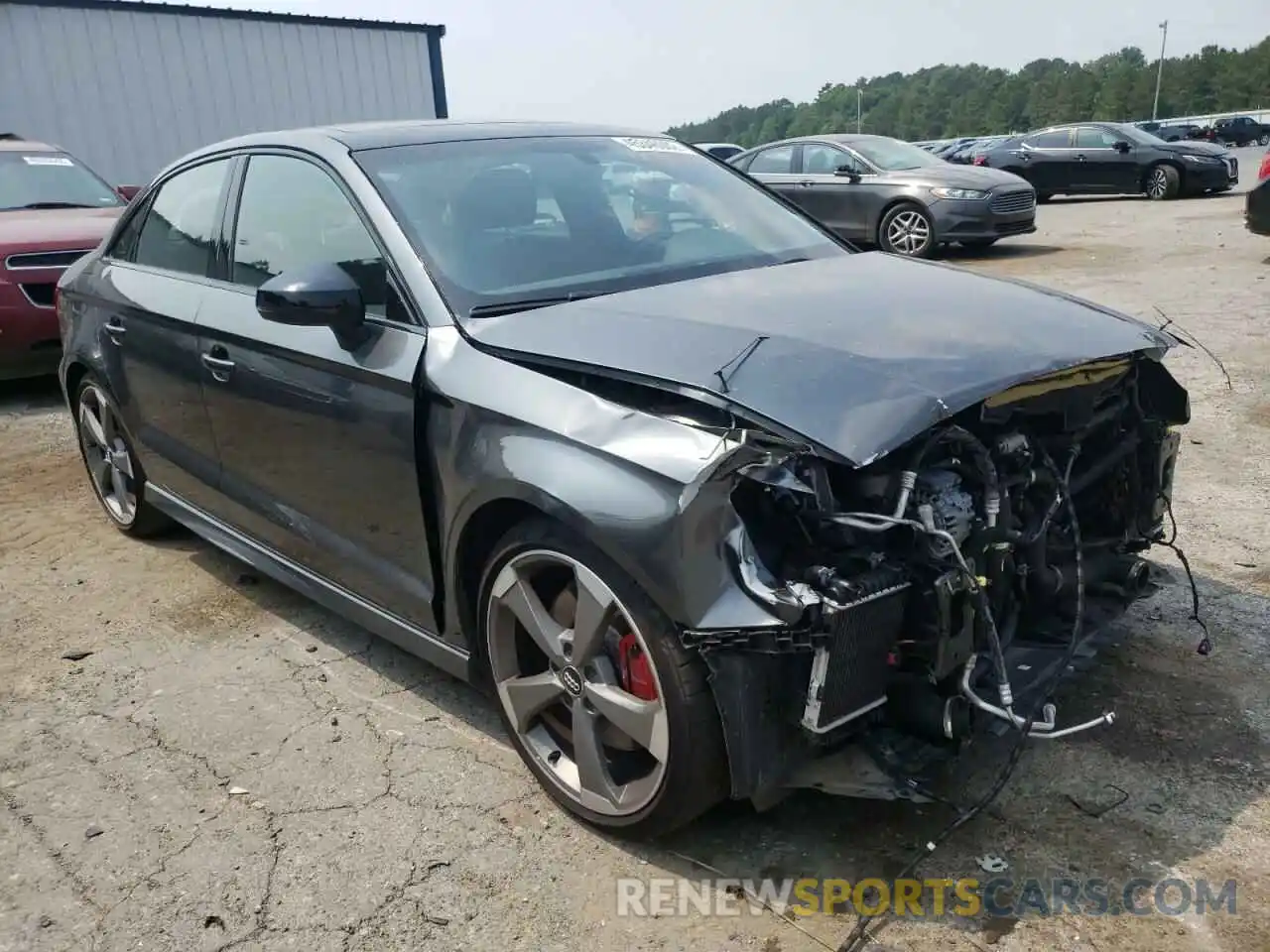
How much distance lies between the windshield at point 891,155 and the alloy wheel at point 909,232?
24.5 inches

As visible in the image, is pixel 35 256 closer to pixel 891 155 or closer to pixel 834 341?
pixel 834 341

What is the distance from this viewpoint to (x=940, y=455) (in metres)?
2.45

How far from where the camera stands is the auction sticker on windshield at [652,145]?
384cm

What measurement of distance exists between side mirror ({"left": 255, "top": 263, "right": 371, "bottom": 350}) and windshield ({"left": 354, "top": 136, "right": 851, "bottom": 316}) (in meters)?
0.23

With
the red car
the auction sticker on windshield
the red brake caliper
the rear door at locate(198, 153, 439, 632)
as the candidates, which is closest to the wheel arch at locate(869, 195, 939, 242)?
the red car

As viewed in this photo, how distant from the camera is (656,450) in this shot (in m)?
2.27

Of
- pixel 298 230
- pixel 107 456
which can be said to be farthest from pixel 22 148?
pixel 298 230

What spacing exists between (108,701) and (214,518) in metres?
0.82

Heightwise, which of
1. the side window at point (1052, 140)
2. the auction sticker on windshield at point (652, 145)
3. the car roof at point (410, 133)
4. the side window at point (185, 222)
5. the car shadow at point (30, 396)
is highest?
the car roof at point (410, 133)

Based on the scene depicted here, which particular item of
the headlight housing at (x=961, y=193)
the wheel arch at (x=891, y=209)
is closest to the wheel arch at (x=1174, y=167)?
the headlight housing at (x=961, y=193)

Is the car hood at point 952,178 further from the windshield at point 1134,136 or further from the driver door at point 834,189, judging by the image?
the windshield at point 1134,136

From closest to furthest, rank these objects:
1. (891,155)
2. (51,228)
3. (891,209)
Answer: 1. (51,228)
2. (891,209)
3. (891,155)

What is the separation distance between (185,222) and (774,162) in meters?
10.5

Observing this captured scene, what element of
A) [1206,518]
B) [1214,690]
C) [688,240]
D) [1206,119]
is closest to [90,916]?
[688,240]
